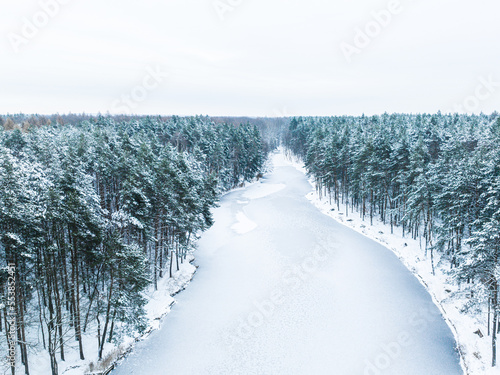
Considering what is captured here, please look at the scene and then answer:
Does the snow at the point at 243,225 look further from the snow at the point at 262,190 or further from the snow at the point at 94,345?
the snow at the point at 94,345

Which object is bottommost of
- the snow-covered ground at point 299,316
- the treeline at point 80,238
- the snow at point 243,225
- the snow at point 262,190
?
the snow-covered ground at point 299,316

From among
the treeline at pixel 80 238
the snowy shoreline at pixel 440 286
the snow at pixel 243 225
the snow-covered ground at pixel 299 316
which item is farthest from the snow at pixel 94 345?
the snowy shoreline at pixel 440 286

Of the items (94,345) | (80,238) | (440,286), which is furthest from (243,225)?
(80,238)

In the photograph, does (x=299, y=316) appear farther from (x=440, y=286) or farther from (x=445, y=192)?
(x=445, y=192)

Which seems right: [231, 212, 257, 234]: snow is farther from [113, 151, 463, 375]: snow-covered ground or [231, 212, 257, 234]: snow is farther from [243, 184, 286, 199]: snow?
A: [243, 184, 286, 199]: snow

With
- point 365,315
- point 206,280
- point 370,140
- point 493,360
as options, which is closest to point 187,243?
point 206,280

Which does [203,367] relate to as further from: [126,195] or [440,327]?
[440,327]

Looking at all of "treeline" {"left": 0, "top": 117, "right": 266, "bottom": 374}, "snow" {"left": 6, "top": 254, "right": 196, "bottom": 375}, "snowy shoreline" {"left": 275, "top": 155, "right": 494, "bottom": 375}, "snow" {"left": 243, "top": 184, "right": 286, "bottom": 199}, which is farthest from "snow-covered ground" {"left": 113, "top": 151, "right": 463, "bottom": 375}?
"snow" {"left": 243, "top": 184, "right": 286, "bottom": 199}
